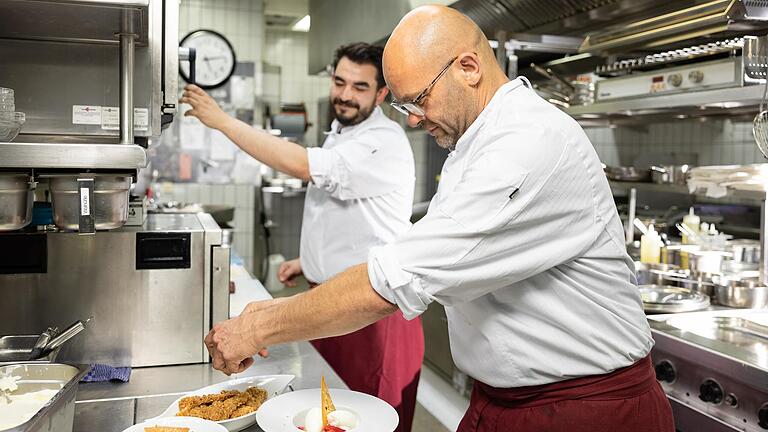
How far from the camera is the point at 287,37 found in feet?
30.8

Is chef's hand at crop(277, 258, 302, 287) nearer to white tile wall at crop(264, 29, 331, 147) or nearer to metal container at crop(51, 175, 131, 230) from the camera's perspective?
metal container at crop(51, 175, 131, 230)

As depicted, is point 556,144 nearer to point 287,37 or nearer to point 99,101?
point 99,101

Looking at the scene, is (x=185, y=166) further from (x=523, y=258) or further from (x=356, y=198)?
(x=523, y=258)

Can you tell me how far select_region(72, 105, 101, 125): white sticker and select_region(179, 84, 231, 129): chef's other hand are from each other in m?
0.47

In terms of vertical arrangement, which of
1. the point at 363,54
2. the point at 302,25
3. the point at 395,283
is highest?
the point at 302,25

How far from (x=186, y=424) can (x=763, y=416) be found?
152 cm

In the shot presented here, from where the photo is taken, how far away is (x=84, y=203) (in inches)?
63.1

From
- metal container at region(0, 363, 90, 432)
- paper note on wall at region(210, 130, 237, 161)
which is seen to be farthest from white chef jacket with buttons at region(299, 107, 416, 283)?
paper note on wall at region(210, 130, 237, 161)

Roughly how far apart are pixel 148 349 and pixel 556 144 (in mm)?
1276

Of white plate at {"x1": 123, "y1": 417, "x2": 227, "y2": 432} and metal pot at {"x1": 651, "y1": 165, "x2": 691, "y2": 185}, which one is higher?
metal pot at {"x1": 651, "y1": 165, "x2": 691, "y2": 185}

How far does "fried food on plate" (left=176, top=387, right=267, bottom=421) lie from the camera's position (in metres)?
1.52

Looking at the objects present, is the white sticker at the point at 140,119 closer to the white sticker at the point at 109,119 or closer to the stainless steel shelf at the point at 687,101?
the white sticker at the point at 109,119

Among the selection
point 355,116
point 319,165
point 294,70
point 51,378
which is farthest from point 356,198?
point 294,70

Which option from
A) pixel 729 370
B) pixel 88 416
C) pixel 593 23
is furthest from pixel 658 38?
pixel 88 416
